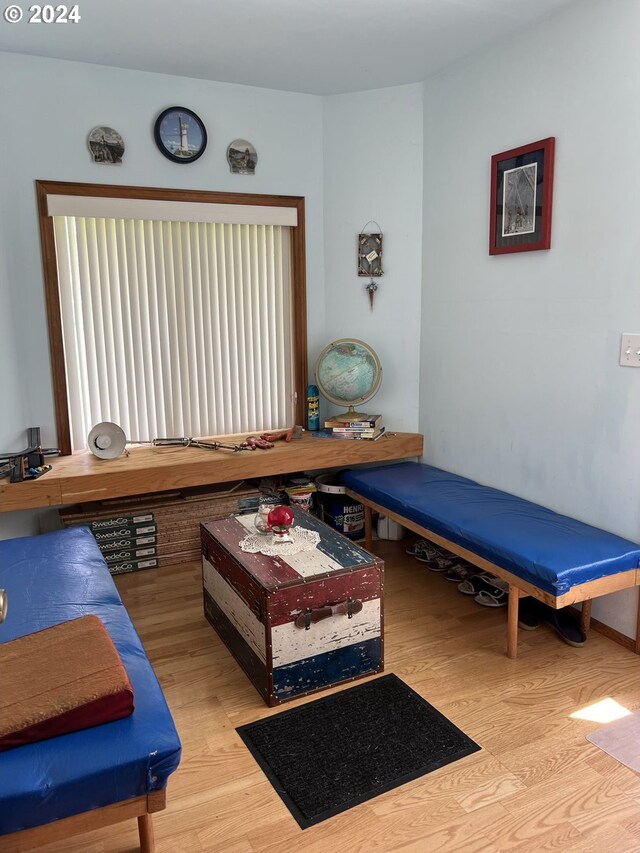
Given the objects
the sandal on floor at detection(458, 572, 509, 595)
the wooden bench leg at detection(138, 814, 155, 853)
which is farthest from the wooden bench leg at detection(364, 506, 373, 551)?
the wooden bench leg at detection(138, 814, 155, 853)

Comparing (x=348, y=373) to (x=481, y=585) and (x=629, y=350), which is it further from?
(x=629, y=350)

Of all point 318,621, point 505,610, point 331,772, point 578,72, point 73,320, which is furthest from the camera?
point 73,320

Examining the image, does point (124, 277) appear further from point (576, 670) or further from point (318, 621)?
point (576, 670)

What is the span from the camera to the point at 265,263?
12.2 ft

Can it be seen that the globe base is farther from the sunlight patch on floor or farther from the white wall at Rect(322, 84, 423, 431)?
the sunlight patch on floor

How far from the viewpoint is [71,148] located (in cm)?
319

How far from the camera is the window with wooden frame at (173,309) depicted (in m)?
3.30

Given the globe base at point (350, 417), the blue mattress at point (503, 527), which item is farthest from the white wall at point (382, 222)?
the blue mattress at point (503, 527)

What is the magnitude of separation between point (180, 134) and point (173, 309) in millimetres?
909

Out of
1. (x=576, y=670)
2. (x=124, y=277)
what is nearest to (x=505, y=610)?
(x=576, y=670)

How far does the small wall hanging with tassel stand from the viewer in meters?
3.72

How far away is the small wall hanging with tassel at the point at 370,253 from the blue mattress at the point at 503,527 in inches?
45.4

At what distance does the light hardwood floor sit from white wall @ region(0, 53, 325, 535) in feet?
4.41

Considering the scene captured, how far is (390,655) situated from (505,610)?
677 mm
